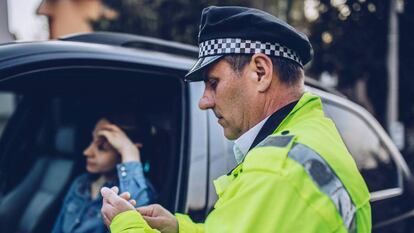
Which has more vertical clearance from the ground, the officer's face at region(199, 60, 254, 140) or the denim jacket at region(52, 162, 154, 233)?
the officer's face at region(199, 60, 254, 140)

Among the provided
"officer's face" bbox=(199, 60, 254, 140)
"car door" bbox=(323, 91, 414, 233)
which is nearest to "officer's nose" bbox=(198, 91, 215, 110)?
"officer's face" bbox=(199, 60, 254, 140)


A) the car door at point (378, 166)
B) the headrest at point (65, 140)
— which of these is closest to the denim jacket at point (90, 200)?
the headrest at point (65, 140)

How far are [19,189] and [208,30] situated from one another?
7.53 ft

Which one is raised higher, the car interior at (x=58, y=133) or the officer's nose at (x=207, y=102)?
the officer's nose at (x=207, y=102)

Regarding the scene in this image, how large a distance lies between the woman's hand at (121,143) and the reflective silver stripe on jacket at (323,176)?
1.44 m

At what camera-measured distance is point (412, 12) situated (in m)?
12.3

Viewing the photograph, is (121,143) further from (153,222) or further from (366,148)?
(366,148)

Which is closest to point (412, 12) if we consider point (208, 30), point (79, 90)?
point (79, 90)

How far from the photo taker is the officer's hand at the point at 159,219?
1800 millimetres

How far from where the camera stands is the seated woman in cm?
279

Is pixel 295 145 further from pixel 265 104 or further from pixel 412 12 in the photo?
pixel 412 12

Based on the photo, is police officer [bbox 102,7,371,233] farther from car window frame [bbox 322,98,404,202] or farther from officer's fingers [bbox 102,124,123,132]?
car window frame [bbox 322,98,404,202]

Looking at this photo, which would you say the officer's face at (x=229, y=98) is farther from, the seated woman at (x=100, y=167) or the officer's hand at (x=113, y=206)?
the seated woman at (x=100, y=167)

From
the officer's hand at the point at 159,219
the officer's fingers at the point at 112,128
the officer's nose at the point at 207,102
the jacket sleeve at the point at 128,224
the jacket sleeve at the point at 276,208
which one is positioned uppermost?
the officer's nose at the point at 207,102
